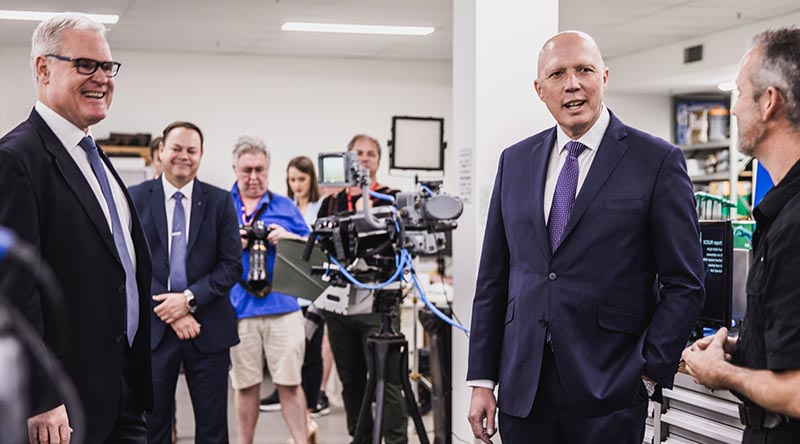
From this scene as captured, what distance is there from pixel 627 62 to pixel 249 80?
4257 millimetres

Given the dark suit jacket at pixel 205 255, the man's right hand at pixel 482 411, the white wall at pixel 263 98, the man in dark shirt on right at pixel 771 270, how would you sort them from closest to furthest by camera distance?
the man in dark shirt on right at pixel 771 270, the man's right hand at pixel 482 411, the dark suit jacket at pixel 205 255, the white wall at pixel 263 98

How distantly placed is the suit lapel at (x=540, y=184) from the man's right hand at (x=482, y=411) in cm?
42

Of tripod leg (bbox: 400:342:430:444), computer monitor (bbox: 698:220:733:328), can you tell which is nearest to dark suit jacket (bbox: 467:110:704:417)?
computer monitor (bbox: 698:220:733:328)

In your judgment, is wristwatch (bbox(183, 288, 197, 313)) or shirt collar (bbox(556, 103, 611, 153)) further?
wristwatch (bbox(183, 288, 197, 313))

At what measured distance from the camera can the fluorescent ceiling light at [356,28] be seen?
7891 millimetres

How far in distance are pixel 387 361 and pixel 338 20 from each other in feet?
16.2

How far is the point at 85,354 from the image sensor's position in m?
1.96

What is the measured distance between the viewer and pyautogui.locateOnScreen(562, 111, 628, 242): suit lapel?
2035 millimetres

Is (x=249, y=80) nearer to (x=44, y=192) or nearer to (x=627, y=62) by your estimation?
(x=627, y=62)

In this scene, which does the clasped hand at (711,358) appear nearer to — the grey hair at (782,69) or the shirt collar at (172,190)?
the grey hair at (782,69)

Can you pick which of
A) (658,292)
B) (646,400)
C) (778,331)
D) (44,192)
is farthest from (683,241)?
(44,192)

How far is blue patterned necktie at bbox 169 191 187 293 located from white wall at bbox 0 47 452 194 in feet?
19.6

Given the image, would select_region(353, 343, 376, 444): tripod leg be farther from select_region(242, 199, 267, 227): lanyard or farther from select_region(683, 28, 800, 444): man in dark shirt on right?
select_region(683, 28, 800, 444): man in dark shirt on right

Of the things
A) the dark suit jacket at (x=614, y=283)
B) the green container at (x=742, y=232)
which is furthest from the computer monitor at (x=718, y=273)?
the dark suit jacket at (x=614, y=283)
